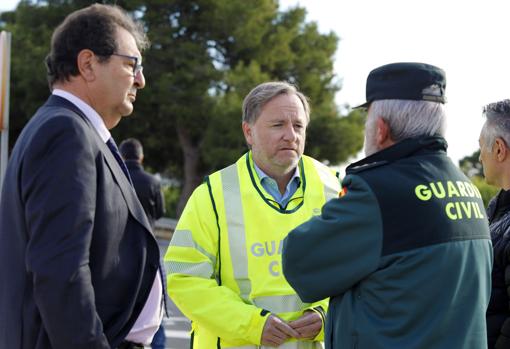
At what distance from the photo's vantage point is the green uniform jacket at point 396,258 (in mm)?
2271

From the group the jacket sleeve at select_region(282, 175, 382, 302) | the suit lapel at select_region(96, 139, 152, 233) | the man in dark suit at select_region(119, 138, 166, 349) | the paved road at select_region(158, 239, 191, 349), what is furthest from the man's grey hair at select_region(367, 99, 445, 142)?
the paved road at select_region(158, 239, 191, 349)

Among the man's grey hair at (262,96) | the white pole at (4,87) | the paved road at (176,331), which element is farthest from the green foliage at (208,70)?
the man's grey hair at (262,96)

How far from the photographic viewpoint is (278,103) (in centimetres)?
336

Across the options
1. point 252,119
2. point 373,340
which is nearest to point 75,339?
point 373,340

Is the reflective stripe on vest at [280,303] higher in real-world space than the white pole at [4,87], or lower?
lower

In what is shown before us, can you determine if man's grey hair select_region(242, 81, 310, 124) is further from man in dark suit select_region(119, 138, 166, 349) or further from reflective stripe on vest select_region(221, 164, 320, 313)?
man in dark suit select_region(119, 138, 166, 349)

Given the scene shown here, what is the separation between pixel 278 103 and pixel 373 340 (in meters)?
1.40

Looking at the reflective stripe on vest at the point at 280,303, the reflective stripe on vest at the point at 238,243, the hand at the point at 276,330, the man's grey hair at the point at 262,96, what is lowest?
the hand at the point at 276,330

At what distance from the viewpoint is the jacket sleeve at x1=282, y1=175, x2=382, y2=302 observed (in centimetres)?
227

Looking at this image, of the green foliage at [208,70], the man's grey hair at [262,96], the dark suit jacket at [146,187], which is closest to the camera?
the man's grey hair at [262,96]

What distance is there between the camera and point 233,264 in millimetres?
3096

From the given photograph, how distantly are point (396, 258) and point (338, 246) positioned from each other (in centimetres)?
18

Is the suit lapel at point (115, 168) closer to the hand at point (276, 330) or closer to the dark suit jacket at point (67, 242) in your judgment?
the dark suit jacket at point (67, 242)

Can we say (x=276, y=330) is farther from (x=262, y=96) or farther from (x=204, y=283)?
(x=262, y=96)
